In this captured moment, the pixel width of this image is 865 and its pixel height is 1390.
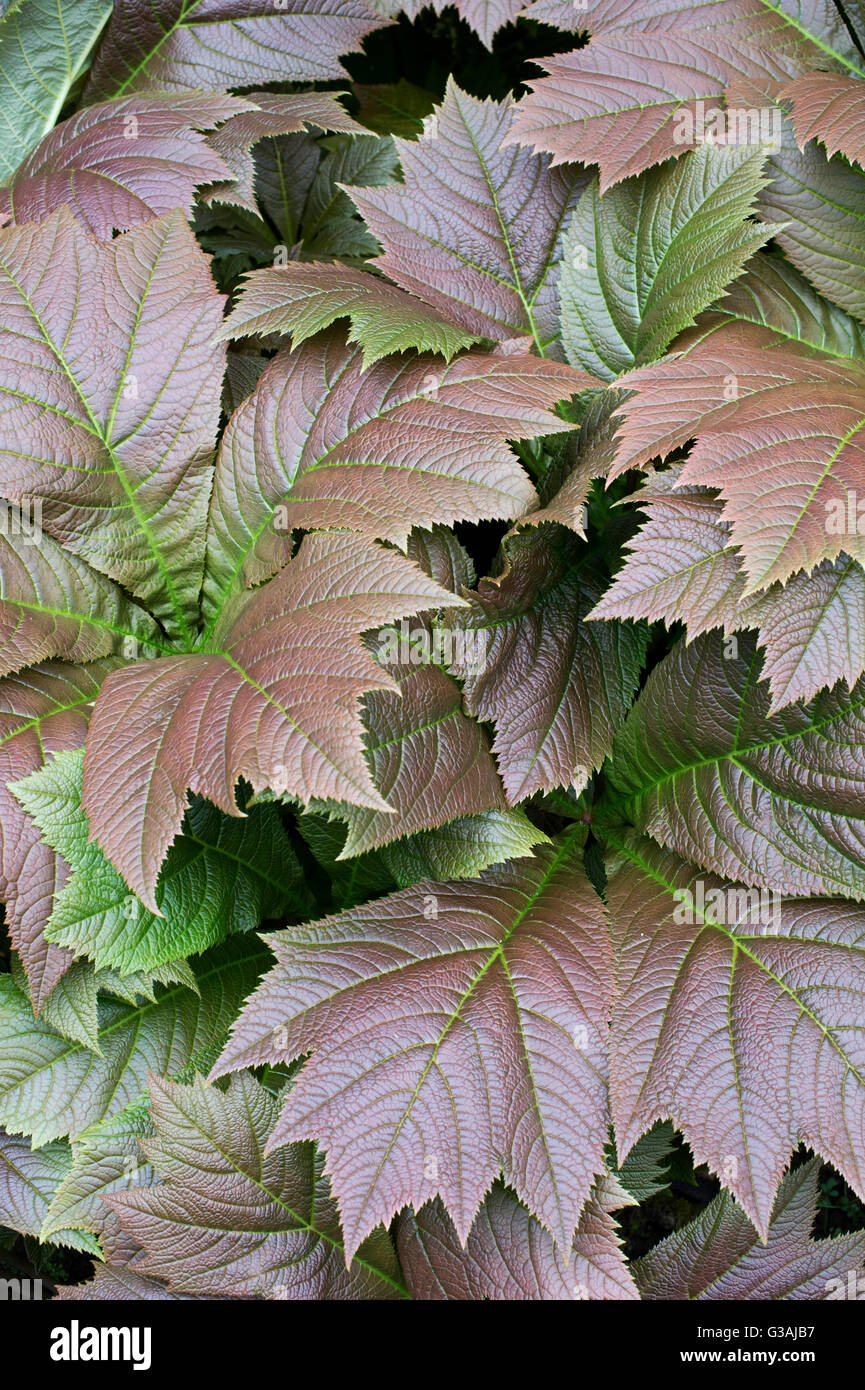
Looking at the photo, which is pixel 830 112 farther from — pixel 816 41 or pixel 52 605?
pixel 52 605

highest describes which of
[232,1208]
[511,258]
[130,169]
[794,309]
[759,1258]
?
[130,169]

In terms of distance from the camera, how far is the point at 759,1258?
4.31ft

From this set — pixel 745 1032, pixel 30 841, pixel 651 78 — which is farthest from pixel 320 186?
pixel 745 1032

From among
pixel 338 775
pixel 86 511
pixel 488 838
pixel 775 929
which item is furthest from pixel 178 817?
pixel 775 929

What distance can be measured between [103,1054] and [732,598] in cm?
99

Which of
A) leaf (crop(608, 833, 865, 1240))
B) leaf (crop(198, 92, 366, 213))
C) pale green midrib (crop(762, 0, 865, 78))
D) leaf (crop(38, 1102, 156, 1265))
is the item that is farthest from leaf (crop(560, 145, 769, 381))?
leaf (crop(38, 1102, 156, 1265))

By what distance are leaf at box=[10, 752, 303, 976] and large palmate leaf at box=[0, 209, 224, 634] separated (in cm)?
35

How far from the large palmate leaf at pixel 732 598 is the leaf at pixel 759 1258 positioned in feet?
2.22

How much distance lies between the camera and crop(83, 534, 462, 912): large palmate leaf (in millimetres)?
1006

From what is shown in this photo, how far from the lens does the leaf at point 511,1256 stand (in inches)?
45.3

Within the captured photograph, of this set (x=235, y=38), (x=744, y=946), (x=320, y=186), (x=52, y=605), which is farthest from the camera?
(x=320, y=186)

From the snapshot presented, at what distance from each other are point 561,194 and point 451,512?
0.61 metres

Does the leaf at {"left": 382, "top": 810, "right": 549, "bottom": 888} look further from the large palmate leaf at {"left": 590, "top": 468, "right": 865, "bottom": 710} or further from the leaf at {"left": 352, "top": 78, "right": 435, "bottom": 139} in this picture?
the leaf at {"left": 352, "top": 78, "right": 435, "bottom": 139}

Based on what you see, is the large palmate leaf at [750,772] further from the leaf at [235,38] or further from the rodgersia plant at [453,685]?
the leaf at [235,38]
